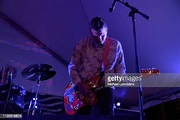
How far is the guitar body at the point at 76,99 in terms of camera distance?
222 centimetres

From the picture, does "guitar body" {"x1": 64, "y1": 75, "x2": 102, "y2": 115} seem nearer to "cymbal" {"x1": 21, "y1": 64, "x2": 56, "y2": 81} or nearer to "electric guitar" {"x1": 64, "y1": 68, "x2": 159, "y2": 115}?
"electric guitar" {"x1": 64, "y1": 68, "x2": 159, "y2": 115}

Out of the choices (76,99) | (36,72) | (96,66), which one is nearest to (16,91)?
(36,72)

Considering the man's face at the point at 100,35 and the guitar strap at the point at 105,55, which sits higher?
the man's face at the point at 100,35

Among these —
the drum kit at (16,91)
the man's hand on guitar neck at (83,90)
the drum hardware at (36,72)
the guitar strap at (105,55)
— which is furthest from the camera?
the drum hardware at (36,72)

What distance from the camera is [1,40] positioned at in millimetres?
4883

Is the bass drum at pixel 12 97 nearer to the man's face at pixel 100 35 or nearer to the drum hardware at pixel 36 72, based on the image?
the drum hardware at pixel 36 72

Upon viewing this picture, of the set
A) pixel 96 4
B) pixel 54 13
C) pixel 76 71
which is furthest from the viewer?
pixel 54 13

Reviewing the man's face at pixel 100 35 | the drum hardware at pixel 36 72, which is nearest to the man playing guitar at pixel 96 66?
the man's face at pixel 100 35

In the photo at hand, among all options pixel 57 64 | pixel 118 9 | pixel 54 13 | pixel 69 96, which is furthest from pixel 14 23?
pixel 69 96

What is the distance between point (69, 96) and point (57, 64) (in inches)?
126

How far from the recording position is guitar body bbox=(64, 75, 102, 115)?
2.22 m

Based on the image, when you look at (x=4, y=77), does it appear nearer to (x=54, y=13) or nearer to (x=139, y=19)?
(x=54, y=13)

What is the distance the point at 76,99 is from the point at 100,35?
70 cm

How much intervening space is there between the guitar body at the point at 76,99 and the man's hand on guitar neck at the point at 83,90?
0.03 m
